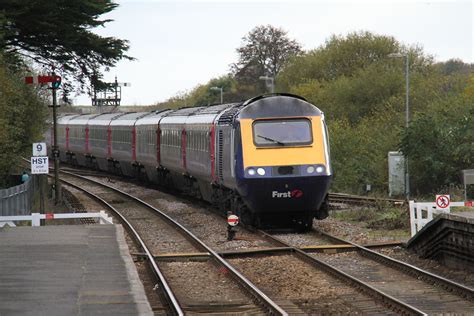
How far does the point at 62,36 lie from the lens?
35.0 metres

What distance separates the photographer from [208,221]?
2653cm

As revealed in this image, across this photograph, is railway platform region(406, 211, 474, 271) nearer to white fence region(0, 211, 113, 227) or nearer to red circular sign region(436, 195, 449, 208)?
red circular sign region(436, 195, 449, 208)

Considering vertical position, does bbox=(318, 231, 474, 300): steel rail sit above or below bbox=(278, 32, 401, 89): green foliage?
below

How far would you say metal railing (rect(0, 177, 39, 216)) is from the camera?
84.5 feet

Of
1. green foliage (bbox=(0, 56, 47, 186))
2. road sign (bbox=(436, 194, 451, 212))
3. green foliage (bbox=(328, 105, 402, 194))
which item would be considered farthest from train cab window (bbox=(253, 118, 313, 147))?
green foliage (bbox=(328, 105, 402, 194))

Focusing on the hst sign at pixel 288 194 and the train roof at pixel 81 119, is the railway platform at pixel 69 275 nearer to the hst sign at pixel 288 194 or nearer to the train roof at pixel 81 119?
the hst sign at pixel 288 194

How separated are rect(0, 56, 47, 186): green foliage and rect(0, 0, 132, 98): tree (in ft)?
3.95

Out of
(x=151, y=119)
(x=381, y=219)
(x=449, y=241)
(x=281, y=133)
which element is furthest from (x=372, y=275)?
(x=151, y=119)

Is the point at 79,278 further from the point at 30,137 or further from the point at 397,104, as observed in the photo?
the point at 397,104

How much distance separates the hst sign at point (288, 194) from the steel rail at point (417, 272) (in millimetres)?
2556

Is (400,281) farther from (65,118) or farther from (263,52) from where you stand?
(263,52)

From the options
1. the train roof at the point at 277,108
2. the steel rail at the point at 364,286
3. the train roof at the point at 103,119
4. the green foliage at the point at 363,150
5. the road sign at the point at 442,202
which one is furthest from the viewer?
the train roof at the point at 103,119

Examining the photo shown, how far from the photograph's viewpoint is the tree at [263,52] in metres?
94.7

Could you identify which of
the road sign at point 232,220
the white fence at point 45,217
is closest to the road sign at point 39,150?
the white fence at point 45,217
